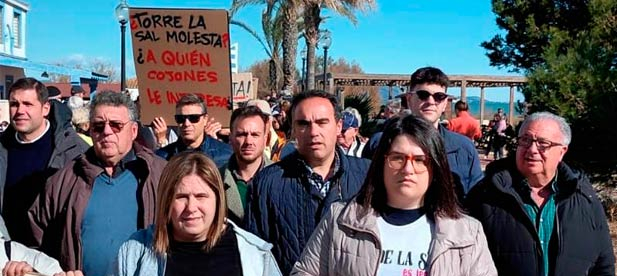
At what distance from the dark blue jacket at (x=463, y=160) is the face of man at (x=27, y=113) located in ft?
8.16

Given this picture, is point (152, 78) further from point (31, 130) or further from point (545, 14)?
point (545, 14)

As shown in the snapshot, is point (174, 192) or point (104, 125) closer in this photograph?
point (174, 192)

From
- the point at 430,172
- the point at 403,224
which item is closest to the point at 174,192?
the point at 403,224

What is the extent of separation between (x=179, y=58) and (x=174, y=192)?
361cm

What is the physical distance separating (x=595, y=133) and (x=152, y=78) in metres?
5.72

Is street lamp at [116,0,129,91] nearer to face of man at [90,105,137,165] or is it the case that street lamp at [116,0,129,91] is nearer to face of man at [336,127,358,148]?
face of man at [336,127,358,148]

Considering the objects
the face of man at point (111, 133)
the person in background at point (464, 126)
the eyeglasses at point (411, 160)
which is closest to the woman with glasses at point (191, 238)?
the eyeglasses at point (411, 160)

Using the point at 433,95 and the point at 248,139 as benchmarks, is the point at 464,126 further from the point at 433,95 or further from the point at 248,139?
the point at 248,139

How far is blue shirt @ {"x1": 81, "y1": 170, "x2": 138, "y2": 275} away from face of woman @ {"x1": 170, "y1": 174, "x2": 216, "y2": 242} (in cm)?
85

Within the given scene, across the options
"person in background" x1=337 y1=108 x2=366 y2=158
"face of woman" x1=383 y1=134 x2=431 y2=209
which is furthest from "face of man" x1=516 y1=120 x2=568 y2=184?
"person in background" x1=337 y1=108 x2=366 y2=158

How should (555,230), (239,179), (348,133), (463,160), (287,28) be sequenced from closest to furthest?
(555,230)
(463,160)
(239,179)
(348,133)
(287,28)

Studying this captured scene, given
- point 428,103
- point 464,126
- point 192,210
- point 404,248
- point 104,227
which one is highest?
point 428,103

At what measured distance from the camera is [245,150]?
13.7 ft

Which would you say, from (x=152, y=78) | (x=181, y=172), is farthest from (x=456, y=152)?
(x=152, y=78)
